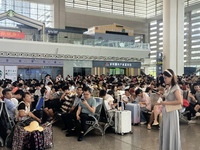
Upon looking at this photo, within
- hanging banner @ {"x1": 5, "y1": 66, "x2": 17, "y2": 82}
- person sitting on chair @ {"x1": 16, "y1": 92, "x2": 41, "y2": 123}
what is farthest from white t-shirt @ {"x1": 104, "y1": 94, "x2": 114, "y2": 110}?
hanging banner @ {"x1": 5, "y1": 66, "x2": 17, "y2": 82}

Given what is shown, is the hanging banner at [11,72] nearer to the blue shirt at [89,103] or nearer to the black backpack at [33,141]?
the blue shirt at [89,103]

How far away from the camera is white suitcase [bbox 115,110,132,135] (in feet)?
20.8

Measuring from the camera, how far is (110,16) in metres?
39.1

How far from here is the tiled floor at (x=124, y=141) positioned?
211 inches

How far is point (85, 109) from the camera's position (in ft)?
20.4

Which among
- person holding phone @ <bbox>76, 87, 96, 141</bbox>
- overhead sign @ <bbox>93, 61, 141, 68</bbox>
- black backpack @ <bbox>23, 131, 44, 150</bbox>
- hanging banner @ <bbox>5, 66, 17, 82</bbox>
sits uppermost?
overhead sign @ <bbox>93, 61, 141, 68</bbox>

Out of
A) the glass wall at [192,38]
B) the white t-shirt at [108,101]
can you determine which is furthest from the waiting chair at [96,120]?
the glass wall at [192,38]

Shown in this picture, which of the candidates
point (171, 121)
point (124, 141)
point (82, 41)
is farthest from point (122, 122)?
point (82, 41)

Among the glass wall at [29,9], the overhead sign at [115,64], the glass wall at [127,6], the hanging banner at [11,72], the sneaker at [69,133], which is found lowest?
the sneaker at [69,133]

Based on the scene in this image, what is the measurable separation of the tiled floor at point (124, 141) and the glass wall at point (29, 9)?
29090mm

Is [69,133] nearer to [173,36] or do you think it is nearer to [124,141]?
[124,141]

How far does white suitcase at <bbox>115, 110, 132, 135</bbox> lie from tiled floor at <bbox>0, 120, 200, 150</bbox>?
0.14 meters

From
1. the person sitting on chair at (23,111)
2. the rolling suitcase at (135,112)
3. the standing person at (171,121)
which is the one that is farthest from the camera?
the rolling suitcase at (135,112)

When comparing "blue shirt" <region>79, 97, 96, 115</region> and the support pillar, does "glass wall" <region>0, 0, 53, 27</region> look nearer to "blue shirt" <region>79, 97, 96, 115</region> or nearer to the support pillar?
the support pillar
